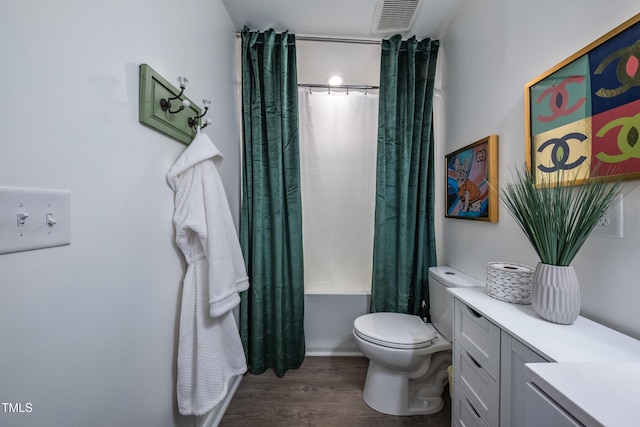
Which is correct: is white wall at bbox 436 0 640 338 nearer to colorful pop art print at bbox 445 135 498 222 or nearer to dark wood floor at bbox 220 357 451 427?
colorful pop art print at bbox 445 135 498 222

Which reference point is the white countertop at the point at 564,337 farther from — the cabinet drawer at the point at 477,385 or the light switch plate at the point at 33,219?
the light switch plate at the point at 33,219

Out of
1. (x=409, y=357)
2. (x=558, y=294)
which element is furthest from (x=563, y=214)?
(x=409, y=357)

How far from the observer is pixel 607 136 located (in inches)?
29.4

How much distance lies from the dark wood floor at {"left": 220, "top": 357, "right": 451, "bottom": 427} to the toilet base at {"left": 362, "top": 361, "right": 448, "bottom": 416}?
4 centimetres

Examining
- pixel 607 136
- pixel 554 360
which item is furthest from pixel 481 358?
pixel 607 136

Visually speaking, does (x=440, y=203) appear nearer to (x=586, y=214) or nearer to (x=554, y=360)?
(x=586, y=214)

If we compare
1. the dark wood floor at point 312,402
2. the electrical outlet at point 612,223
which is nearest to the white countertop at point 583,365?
the electrical outlet at point 612,223

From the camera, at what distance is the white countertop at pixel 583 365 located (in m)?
0.43

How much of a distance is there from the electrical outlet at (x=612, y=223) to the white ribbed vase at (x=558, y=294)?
0.51 feet

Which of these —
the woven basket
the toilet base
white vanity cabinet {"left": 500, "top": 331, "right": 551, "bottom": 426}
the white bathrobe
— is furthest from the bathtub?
white vanity cabinet {"left": 500, "top": 331, "right": 551, "bottom": 426}

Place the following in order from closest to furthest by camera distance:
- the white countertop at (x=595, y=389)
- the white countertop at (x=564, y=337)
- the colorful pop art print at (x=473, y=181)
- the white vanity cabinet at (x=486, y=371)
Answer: the white countertop at (x=595, y=389), the white countertop at (x=564, y=337), the white vanity cabinet at (x=486, y=371), the colorful pop art print at (x=473, y=181)

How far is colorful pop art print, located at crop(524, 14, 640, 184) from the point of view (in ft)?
2.27

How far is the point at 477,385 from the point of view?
0.91 m

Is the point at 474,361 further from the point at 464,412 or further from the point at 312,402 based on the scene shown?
the point at 312,402
